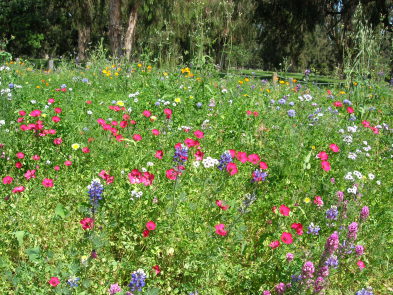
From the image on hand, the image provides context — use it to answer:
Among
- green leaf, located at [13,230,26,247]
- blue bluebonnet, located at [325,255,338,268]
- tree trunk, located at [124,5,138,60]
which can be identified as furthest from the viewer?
tree trunk, located at [124,5,138,60]

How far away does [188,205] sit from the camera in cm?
259

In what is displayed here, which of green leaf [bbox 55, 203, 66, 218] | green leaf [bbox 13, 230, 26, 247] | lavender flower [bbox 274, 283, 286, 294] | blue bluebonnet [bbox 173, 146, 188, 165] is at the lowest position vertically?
lavender flower [bbox 274, 283, 286, 294]

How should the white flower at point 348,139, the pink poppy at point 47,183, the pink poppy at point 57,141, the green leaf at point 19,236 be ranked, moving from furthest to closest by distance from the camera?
the white flower at point 348,139 → the pink poppy at point 57,141 → the pink poppy at point 47,183 → the green leaf at point 19,236

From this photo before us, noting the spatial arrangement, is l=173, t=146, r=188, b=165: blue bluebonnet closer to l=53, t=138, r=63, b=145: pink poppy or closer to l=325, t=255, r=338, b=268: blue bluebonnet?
l=325, t=255, r=338, b=268: blue bluebonnet

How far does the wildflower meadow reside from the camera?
2111 millimetres

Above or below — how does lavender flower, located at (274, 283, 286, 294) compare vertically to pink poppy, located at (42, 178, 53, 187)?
below

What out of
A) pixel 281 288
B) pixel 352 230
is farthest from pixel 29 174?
pixel 352 230

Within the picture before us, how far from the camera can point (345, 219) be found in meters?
2.74

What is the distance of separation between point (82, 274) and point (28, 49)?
107 ft

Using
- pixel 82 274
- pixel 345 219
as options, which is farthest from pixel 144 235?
pixel 345 219

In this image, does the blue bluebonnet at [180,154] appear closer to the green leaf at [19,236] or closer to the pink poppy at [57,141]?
the green leaf at [19,236]

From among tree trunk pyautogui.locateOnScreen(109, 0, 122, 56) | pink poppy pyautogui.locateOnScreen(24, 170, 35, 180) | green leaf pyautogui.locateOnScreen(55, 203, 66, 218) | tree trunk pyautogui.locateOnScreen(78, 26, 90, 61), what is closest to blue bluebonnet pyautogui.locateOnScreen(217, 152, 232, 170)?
green leaf pyautogui.locateOnScreen(55, 203, 66, 218)

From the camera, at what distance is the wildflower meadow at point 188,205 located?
2.11m

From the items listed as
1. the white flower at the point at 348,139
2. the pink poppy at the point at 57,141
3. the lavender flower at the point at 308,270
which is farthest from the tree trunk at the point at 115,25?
the lavender flower at the point at 308,270
